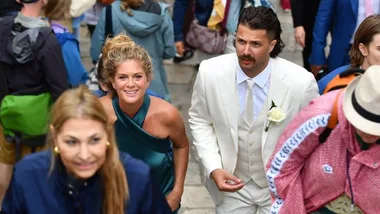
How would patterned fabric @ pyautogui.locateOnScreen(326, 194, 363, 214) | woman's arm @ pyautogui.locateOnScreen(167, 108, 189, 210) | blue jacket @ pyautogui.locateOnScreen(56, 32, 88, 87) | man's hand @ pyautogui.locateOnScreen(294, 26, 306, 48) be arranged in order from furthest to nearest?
man's hand @ pyautogui.locateOnScreen(294, 26, 306, 48) → blue jacket @ pyautogui.locateOnScreen(56, 32, 88, 87) → woman's arm @ pyautogui.locateOnScreen(167, 108, 189, 210) → patterned fabric @ pyautogui.locateOnScreen(326, 194, 363, 214)

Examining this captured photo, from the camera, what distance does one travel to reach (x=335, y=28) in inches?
251

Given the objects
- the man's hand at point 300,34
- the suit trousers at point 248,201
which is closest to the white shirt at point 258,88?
the suit trousers at point 248,201

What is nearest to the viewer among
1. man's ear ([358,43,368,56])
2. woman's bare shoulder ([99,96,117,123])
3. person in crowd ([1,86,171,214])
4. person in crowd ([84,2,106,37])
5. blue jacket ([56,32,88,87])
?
person in crowd ([1,86,171,214])

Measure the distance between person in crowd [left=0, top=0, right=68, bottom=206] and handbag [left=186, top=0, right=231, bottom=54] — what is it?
1674 mm

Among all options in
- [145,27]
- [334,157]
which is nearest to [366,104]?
[334,157]

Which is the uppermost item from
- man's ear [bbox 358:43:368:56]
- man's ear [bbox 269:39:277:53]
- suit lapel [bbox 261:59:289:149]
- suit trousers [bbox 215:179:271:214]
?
man's ear [bbox 269:39:277:53]

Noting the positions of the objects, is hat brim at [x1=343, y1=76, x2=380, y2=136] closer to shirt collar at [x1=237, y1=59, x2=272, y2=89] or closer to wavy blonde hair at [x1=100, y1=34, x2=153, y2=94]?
shirt collar at [x1=237, y1=59, x2=272, y2=89]

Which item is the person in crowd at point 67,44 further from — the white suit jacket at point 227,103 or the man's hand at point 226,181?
the man's hand at point 226,181

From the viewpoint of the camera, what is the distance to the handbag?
6.53m

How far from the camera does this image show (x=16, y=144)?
526cm

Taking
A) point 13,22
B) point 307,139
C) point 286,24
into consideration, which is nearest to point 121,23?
point 13,22

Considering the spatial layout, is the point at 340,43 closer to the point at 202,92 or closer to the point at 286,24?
the point at 202,92

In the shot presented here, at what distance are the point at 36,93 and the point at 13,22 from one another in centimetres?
49

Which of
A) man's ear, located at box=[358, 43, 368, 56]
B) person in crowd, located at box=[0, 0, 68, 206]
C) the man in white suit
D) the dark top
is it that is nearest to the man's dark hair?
the man in white suit
